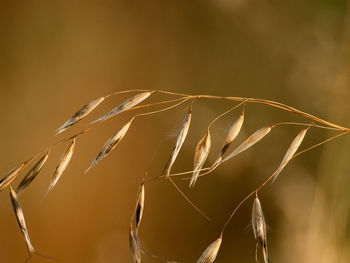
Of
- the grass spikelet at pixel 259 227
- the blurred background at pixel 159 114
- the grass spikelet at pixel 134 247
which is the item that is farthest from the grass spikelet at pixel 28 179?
the blurred background at pixel 159 114

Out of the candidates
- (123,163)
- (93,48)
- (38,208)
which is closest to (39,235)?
(38,208)

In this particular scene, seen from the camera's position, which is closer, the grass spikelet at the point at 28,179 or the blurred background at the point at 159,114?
the grass spikelet at the point at 28,179

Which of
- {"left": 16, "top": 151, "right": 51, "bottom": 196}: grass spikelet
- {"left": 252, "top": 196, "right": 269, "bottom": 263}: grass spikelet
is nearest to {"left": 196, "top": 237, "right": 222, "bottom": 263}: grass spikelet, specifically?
{"left": 252, "top": 196, "right": 269, "bottom": 263}: grass spikelet

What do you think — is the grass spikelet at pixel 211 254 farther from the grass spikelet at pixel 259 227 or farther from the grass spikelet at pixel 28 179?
the grass spikelet at pixel 28 179

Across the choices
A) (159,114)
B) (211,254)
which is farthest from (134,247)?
(159,114)

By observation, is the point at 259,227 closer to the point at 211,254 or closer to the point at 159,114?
the point at 211,254

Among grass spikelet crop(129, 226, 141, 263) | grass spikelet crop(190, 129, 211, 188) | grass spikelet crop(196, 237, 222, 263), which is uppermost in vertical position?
grass spikelet crop(190, 129, 211, 188)

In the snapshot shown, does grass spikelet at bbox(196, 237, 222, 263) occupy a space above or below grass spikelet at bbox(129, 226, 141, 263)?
below

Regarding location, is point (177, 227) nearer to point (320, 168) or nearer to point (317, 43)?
point (320, 168)

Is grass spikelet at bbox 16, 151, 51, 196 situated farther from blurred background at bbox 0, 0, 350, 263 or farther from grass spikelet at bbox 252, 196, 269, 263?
blurred background at bbox 0, 0, 350, 263
